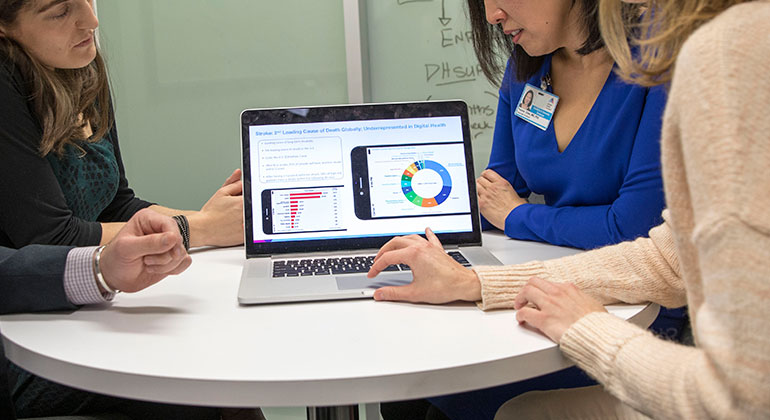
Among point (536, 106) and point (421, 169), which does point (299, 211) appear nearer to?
point (421, 169)

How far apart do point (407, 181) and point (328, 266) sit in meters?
0.25

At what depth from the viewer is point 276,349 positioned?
2.62ft

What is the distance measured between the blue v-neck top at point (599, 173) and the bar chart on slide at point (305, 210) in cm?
41

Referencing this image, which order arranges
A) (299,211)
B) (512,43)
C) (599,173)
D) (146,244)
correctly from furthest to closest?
(512,43), (599,173), (299,211), (146,244)

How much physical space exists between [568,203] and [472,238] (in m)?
0.30

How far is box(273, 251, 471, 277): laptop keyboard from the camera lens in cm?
112

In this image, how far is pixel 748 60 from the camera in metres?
0.59

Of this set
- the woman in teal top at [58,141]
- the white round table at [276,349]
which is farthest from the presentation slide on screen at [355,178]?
the white round table at [276,349]

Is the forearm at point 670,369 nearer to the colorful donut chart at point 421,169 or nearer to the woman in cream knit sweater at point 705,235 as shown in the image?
the woman in cream knit sweater at point 705,235

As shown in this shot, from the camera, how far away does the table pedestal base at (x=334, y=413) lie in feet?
3.11

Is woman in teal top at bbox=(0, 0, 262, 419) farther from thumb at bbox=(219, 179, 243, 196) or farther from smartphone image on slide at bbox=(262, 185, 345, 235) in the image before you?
smartphone image on slide at bbox=(262, 185, 345, 235)

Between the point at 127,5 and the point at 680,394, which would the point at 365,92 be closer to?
the point at 127,5

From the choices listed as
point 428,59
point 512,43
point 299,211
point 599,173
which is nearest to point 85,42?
point 299,211

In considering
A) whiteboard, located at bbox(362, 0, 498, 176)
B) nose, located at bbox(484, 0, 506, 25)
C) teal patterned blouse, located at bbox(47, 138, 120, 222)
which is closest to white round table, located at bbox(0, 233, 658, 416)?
teal patterned blouse, located at bbox(47, 138, 120, 222)
